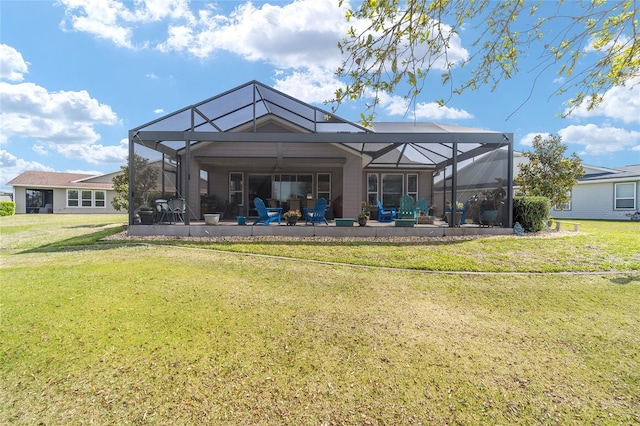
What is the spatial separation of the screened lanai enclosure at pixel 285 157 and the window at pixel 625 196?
12599 millimetres

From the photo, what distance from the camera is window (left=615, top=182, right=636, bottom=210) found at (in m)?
18.7

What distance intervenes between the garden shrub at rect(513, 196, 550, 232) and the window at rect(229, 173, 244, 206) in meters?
10.9

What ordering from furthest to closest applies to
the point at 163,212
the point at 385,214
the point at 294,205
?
the point at 294,205 < the point at 385,214 < the point at 163,212

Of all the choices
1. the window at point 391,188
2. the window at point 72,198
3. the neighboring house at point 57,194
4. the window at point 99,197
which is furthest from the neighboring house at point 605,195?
the window at point 72,198

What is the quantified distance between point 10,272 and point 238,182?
9495mm

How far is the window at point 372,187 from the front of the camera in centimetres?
1577

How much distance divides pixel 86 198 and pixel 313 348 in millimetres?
32466

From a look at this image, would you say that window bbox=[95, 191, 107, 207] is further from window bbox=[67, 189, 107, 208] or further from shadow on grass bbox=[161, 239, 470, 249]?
shadow on grass bbox=[161, 239, 470, 249]

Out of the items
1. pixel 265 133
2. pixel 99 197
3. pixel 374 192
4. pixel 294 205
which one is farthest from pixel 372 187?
pixel 99 197

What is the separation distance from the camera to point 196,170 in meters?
12.9

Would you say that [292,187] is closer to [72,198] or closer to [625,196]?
[625,196]

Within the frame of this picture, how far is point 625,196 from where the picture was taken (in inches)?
749

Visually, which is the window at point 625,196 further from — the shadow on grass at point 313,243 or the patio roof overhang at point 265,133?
the shadow on grass at point 313,243

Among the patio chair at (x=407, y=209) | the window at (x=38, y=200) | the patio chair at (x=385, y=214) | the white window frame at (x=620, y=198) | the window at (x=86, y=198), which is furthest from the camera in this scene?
the window at (x=86, y=198)
